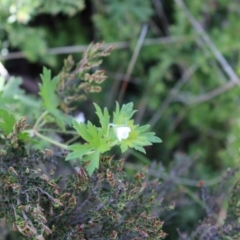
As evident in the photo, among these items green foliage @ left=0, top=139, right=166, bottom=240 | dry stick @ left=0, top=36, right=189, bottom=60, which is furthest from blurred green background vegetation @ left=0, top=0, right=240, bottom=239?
green foliage @ left=0, top=139, right=166, bottom=240

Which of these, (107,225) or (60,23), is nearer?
(107,225)

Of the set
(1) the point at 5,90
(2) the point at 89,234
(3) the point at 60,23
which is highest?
(3) the point at 60,23

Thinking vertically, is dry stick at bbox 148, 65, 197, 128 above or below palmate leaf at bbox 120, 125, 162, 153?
below

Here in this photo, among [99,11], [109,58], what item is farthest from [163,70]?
[99,11]

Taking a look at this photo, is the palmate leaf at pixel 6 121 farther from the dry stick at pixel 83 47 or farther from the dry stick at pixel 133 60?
the dry stick at pixel 133 60

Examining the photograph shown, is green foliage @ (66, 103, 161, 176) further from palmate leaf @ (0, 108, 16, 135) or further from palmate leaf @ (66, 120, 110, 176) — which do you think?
palmate leaf @ (0, 108, 16, 135)

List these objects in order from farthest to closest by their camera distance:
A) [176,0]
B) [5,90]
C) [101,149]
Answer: [176,0] → [5,90] → [101,149]

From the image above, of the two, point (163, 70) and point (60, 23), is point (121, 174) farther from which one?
point (60, 23)
